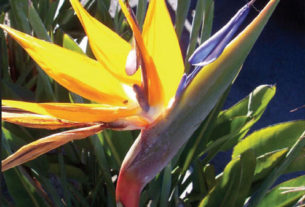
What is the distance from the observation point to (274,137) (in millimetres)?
795

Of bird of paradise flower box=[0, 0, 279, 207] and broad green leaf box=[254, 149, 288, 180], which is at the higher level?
bird of paradise flower box=[0, 0, 279, 207]

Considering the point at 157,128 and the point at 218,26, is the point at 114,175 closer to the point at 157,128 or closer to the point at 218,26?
the point at 157,128

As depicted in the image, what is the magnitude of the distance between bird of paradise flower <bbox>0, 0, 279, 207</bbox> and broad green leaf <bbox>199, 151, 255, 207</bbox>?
246 millimetres

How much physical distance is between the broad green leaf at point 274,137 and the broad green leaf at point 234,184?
13cm

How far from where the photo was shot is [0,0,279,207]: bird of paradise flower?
15.7 inches

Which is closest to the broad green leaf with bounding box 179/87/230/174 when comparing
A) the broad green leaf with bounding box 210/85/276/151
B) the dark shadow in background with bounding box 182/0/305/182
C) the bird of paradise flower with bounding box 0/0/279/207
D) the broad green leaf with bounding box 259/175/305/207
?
the broad green leaf with bounding box 210/85/276/151

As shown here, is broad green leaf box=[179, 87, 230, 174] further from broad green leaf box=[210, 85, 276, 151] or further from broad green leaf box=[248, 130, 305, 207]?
broad green leaf box=[248, 130, 305, 207]

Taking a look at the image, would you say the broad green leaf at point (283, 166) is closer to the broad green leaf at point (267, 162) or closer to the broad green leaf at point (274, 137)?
the broad green leaf at point (267, 162)

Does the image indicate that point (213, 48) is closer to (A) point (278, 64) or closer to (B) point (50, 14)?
(B) point (50, 14)

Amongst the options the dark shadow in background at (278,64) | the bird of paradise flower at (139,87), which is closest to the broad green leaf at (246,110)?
the bird of paradise flower at (139,87)

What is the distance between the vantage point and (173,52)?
1.48ft

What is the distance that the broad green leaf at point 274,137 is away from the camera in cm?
78

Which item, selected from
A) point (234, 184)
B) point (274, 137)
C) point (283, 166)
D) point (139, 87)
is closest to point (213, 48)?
point (139, 87)

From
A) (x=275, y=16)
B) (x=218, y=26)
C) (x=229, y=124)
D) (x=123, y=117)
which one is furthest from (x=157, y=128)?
(x=275, y=16)
